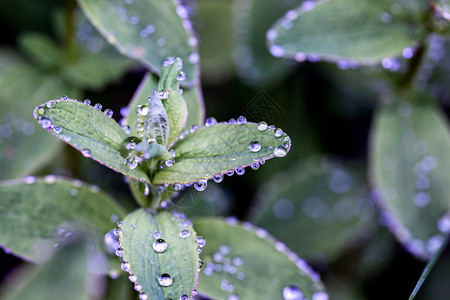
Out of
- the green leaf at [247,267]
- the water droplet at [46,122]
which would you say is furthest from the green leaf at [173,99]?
the green leaf at [247,267]

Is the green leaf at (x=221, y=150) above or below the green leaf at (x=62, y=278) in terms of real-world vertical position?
above

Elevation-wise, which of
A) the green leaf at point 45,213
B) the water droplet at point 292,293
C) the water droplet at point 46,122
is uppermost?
the water droplet at point 46,122

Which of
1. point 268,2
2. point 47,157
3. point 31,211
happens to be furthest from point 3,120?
point 268,2

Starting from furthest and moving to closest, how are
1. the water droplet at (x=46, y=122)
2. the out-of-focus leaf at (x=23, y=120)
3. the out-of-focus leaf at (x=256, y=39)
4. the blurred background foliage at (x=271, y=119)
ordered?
→ the out-of-focus leaf at (x=256, y=39), the blurred background foliage at (x=271, y=119), the out-of-focus leaf at (x=23, y=120), the water droplet at (x=46, y=122)

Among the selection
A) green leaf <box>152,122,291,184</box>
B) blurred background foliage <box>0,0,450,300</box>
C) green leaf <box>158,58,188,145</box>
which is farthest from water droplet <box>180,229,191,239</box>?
blurred background foliage <box>0,0,450,300</box>

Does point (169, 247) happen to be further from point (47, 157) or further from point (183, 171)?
point (47, 157)

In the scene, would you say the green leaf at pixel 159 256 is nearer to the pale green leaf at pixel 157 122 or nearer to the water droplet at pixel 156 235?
the water droplet at pixel 156 235

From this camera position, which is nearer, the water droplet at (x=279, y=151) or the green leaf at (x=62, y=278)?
the water droplet at (x=279, y=151)
